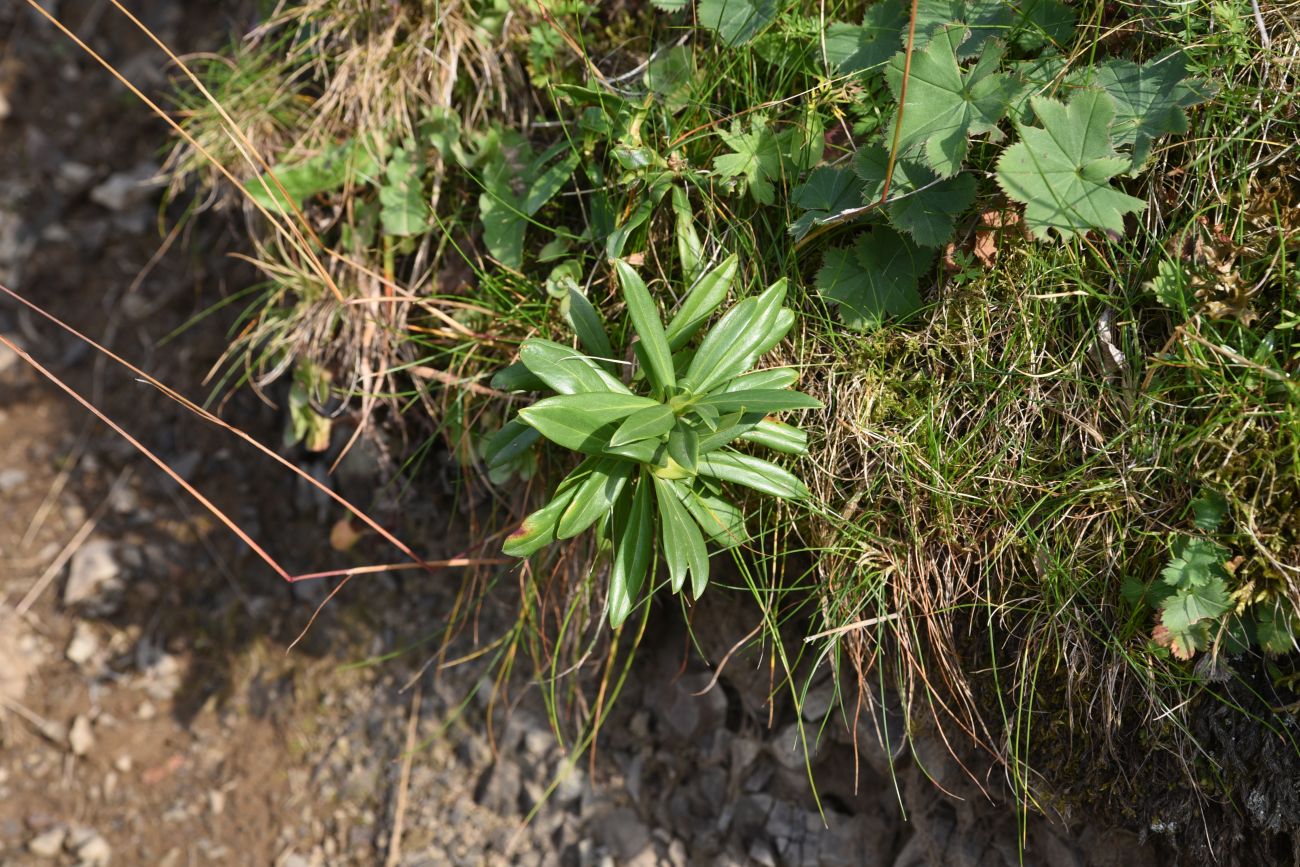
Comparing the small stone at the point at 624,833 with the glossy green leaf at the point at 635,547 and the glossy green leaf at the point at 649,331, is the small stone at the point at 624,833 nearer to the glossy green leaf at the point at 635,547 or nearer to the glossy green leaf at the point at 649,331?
the glossy green leaf at the point at 635,547

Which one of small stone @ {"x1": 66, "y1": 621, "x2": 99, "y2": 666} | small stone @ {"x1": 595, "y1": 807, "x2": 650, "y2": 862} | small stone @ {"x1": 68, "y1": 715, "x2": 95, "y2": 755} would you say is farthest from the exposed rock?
small stone @ {"x1": 595, "y1": 807, "x2": 650, "y2": 862}

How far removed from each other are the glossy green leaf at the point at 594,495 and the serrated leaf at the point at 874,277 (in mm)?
604

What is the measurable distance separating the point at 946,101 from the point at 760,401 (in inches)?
28.6

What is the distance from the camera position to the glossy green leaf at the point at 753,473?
2039mm

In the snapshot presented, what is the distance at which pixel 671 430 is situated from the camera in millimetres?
1948

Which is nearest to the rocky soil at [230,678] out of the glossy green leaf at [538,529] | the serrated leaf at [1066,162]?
the glossy green leaf at [538,529]

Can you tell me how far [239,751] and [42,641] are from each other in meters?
0.91

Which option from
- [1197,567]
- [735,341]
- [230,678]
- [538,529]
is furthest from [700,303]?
[230,678]

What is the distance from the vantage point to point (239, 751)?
3.22m

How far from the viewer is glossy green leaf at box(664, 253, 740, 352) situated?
83.4 inches

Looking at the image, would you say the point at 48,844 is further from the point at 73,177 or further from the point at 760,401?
the point at 760,401

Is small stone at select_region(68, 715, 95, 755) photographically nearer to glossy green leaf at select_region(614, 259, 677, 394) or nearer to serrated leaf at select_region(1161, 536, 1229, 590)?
glossy green leaf at select_region(614, 259, 677, 394)

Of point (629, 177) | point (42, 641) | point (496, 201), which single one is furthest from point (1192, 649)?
point (42, 641)

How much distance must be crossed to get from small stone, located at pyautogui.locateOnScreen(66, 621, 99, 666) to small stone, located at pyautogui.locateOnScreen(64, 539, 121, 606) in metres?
0.10
